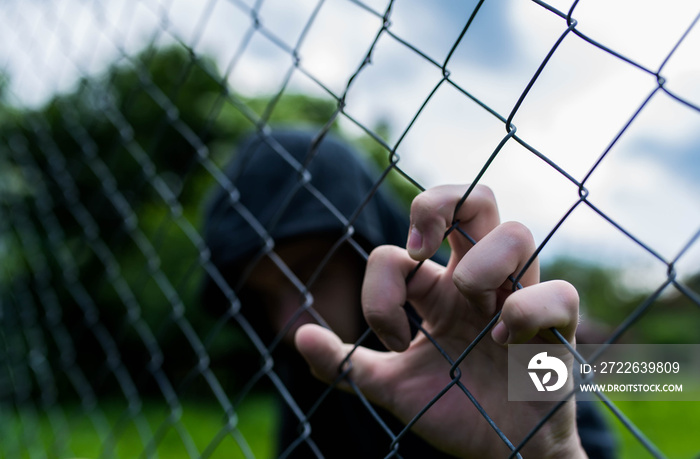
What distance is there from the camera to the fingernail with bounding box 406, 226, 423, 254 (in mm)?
735

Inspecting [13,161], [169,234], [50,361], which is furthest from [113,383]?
[13,161]

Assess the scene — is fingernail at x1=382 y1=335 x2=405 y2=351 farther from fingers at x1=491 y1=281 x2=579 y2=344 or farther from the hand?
fingers at x1=491 y1=281 x2=579 y2=344

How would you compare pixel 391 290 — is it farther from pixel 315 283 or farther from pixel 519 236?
pixel 315 283

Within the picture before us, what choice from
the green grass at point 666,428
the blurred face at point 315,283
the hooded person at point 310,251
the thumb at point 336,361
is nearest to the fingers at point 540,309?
the thumb at point 336,361

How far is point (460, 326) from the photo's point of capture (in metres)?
0.84

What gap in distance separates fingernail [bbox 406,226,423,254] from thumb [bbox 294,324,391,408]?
0.25 m

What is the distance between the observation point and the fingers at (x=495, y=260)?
669 millimetres

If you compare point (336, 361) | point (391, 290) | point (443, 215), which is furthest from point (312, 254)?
point (443, 215)

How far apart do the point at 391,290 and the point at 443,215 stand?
0.15m

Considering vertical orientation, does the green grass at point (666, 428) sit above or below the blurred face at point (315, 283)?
below

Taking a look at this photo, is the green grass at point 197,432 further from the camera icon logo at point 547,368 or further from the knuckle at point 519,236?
the knuckle at point 519,236

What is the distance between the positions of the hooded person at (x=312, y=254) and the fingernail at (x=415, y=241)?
794 mm

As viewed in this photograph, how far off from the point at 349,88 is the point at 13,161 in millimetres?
2181

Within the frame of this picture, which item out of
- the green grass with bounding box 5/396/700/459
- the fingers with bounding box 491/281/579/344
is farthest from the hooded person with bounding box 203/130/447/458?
the green grass with bounding box 5/396/700/459
